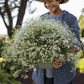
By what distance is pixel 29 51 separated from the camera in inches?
54.8

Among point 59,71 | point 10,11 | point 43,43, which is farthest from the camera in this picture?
point 10,11

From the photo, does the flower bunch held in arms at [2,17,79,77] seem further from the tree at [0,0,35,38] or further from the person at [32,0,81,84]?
the tree at [0,0,35,38]

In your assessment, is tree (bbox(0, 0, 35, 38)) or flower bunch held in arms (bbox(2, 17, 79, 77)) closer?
flower bunch held in arms (bbox(2, 17, 79, 77))

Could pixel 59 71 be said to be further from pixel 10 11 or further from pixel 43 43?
pixel 10 11

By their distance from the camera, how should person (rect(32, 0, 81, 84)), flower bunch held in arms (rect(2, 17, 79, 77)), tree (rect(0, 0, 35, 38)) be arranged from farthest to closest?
tree (rect(0, 0, 35, 38)) → person (rect(32, 0, 81, 84)) → flower bunch held in arms (rect(2, 17, 79, 77))

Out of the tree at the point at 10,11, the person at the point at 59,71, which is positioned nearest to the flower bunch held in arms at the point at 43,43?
the person at the point at 59,71

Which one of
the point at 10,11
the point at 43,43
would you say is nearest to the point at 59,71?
the point at 43,43

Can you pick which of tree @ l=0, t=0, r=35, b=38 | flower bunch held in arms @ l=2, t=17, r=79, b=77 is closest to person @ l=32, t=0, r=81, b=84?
flower bunch held in arms @ l=2, t=17, r=79, b=77

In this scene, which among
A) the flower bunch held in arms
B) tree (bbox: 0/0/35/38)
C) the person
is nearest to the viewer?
the flower bunch held in arms

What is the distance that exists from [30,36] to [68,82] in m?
1.05

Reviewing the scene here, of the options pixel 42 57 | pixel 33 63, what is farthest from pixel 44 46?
pixel 33 63

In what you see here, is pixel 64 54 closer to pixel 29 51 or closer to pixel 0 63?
pixel 29 51

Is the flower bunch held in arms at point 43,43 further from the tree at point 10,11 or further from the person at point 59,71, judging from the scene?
the tree at point 10,11

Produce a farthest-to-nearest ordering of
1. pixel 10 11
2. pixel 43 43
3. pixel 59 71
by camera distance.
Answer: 1. pixel 10 11
2. pixel 59 71
3. pixel 43 43
